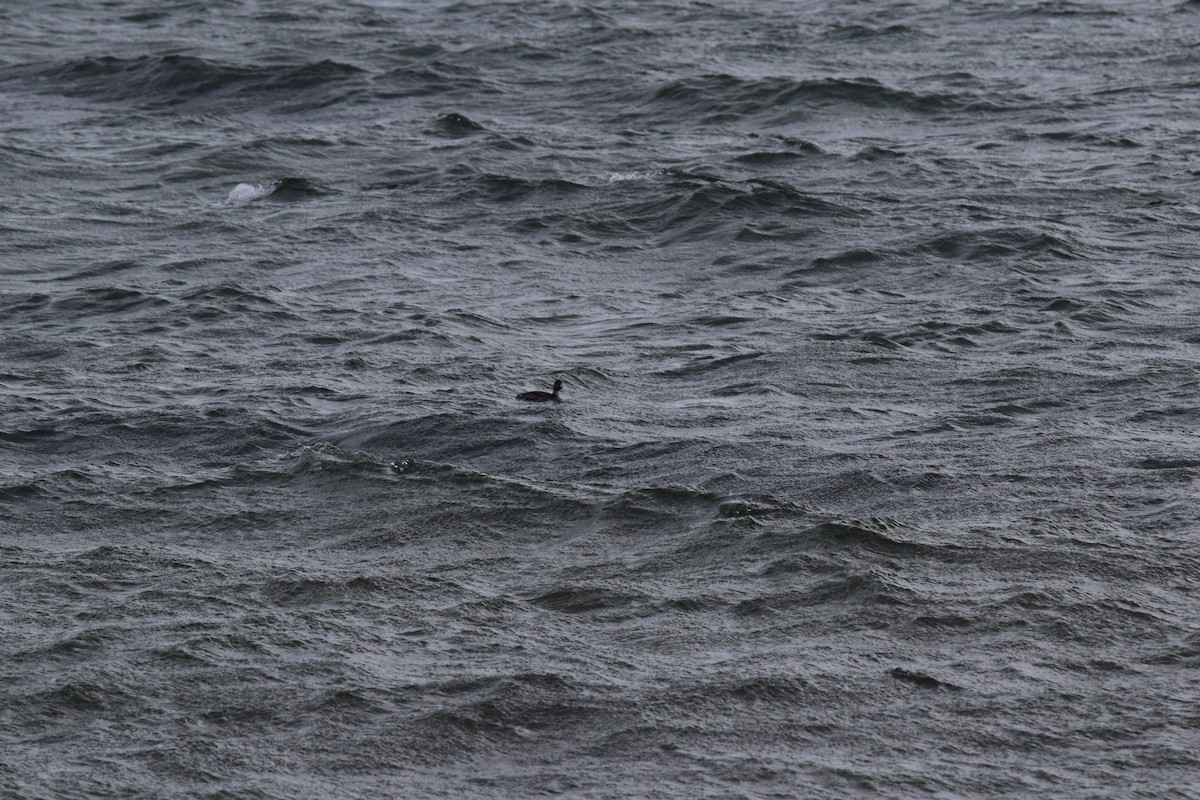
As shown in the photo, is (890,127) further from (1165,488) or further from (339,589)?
(339,589)

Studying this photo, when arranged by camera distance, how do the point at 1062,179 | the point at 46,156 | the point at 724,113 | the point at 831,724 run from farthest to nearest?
the point at 724,113
the point at 46,156
the point at 1062,179
the point at 831,724

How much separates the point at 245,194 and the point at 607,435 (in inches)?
321

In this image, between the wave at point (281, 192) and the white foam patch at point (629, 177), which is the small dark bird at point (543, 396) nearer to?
the white foam patch at point (629, 177)

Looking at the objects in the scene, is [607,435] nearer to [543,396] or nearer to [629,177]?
[543,396]

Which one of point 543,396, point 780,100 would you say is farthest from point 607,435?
point 780,100

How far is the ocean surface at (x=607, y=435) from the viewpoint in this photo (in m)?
7.50

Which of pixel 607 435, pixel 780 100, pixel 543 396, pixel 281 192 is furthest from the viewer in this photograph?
pixel 780 100

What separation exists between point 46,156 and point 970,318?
11414 millimetres

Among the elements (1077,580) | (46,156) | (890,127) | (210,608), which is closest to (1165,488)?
(1077,580)

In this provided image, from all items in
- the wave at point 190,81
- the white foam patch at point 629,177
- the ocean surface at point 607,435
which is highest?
the wave at point 190,81

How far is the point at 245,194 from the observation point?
18.0m

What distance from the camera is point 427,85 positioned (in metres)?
23.0

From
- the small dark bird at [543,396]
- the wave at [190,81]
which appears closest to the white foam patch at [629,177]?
the wave at [190,81]

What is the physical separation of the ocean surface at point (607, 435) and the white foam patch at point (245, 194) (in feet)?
0.19
